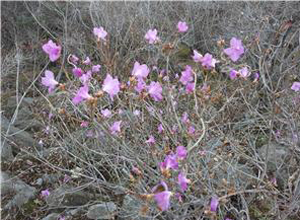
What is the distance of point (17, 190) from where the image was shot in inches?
150

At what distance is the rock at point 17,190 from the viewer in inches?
145

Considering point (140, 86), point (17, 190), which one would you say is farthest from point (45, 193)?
point (140, 86)

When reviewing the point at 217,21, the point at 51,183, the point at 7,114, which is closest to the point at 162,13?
the point at 217,21

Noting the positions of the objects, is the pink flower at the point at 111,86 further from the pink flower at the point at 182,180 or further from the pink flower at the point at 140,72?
the pink flower at the point at 182,180

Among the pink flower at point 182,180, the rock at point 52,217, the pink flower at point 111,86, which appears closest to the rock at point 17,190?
the rock at point 52,217

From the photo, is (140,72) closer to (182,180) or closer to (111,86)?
(111,86)

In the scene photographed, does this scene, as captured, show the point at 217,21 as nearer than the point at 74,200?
No

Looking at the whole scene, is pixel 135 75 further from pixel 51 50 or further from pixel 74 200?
pixel 74 200

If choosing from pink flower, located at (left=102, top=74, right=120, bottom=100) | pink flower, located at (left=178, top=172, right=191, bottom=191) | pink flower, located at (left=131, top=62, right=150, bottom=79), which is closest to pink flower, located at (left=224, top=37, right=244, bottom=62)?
pink flower, located at (left=131, top=62, right=150, bottom=79)

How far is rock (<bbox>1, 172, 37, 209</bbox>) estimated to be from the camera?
370 cm

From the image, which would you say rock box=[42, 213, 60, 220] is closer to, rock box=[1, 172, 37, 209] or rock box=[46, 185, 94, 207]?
rock box=[46, 185, 94, 207]

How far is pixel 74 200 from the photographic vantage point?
359 centimetres

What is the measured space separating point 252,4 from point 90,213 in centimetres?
316

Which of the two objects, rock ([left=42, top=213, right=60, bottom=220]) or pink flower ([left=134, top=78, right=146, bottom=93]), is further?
rock ([left=42, top=213, right=60, bottom=220])
